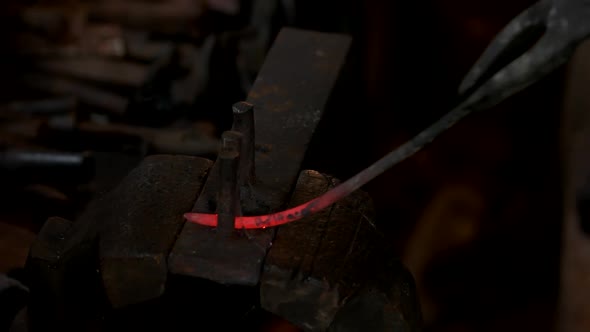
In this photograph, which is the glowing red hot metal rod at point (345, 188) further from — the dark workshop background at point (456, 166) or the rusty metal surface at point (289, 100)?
the dark workshop background at point (456, 166)

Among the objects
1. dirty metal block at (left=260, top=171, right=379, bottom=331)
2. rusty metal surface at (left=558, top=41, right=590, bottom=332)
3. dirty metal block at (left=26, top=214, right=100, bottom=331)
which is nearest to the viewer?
dirty metal block at (left=260, top=171, right=379, bottom=331)

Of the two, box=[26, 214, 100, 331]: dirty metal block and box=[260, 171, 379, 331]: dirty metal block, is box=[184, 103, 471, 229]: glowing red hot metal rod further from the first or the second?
box=[26, 214, 100, 331]: dirty metal block

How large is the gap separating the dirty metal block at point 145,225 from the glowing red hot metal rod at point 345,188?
0.39ft

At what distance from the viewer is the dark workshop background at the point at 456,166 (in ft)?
19.1

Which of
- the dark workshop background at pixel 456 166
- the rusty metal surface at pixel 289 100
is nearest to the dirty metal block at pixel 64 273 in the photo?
the rusty metal surface at pixel 289 100

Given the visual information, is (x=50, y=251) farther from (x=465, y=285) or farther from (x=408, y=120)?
(x=408, y=120)

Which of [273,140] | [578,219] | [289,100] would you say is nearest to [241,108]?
[273,140]

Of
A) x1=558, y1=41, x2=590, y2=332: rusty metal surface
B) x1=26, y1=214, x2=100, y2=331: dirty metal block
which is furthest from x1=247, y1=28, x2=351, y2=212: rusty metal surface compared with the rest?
x1=558, y1=41, x2=590, y2=332: rusty metal surface

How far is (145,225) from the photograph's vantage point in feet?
8.89

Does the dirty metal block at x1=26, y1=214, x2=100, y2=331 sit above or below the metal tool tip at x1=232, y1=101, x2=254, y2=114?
below

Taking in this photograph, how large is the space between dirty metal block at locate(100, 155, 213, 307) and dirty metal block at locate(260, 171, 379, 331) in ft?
1.30

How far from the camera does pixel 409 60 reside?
6.64 metres

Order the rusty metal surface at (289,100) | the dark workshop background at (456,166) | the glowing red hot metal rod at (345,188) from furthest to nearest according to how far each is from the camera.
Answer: the dark workshop background at (456,166) < the rusty metal surface at (289,100) < the glowing red hot metal rod at (345,188)

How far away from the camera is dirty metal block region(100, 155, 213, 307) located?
2.63 metres
